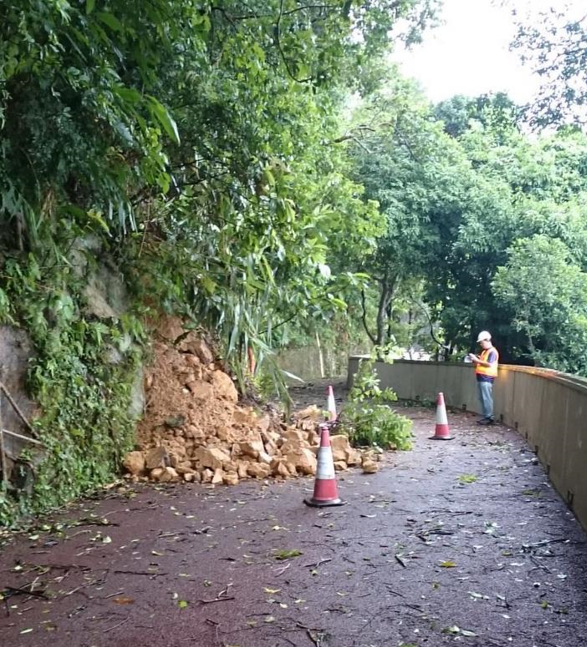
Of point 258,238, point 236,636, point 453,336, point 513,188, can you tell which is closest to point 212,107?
point 258,238

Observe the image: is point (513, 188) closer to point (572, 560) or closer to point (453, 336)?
point (453, 336)

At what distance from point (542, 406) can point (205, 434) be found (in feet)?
14.6

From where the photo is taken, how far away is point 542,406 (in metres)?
9.30

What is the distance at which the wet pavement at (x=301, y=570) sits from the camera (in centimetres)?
395

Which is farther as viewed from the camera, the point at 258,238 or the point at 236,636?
the point at 258,238

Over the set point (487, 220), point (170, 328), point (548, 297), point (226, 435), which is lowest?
point (226, 435)

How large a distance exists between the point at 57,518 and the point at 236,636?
3032mm

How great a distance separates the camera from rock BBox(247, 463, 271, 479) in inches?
322

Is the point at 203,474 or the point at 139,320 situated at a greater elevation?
the point at 139,320

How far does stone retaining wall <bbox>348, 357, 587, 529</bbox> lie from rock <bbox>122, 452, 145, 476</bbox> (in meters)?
4.58

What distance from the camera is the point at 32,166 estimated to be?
19.3 ft

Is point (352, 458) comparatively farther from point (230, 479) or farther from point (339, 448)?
point (230, 479)

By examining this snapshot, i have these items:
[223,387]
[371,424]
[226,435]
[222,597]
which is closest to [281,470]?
[226,435]

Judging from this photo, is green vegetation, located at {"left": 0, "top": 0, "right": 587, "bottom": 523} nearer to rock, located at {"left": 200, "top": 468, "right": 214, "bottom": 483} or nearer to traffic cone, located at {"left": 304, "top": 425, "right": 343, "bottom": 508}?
rock, located at {"left": 200, "top": 468, "right": 214, "bottom": 483}
